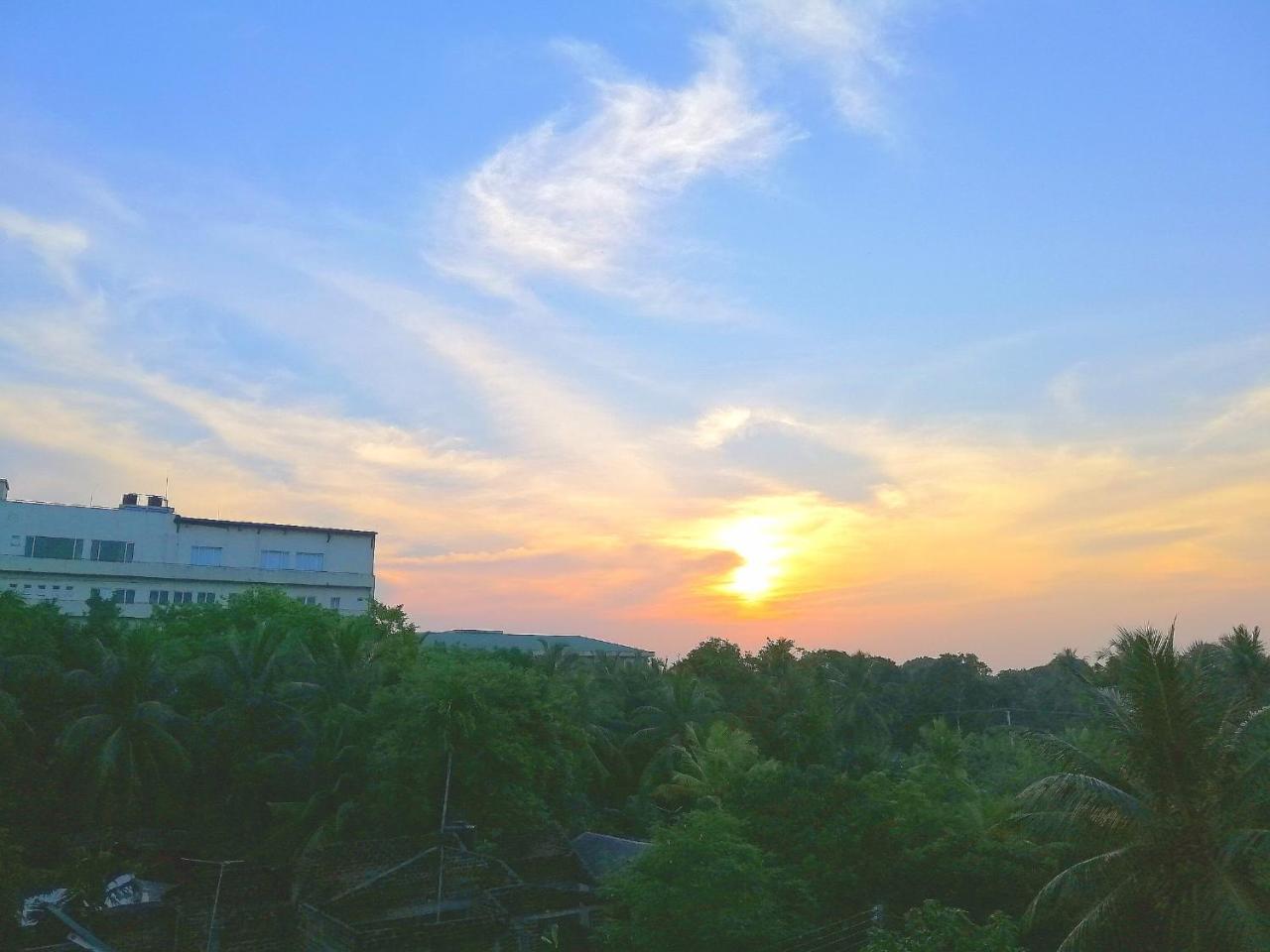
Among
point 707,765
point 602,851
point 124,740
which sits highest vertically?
point 124,740

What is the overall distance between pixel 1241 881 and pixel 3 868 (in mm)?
25383

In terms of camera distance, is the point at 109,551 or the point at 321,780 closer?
the point at 321,780

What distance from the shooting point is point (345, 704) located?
3653 centimetres

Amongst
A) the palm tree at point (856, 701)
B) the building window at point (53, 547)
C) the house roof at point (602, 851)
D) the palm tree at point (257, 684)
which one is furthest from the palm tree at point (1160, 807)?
the building window at point (53, 547)

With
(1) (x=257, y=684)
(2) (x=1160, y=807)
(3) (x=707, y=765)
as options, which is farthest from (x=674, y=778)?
(2) (x=1160, y=807)

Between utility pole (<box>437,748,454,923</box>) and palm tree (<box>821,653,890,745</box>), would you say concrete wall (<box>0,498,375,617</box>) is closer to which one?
palm tree (<box>821,653,890,745</box>)

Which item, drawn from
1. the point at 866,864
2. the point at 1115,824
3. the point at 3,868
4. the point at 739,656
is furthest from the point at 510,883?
the point at 739,656

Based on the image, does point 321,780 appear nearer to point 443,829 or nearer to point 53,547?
point 443,829

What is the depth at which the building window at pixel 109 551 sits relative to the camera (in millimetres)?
64062

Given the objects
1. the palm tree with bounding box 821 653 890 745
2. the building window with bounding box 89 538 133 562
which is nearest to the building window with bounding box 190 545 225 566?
the building window with bounding box 89 538 133 562

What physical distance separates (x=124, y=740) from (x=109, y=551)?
32883 millimetres

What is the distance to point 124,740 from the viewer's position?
117 ft

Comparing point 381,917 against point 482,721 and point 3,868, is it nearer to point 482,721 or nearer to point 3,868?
point 482,721

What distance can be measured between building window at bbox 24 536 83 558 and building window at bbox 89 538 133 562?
0.77 metres
